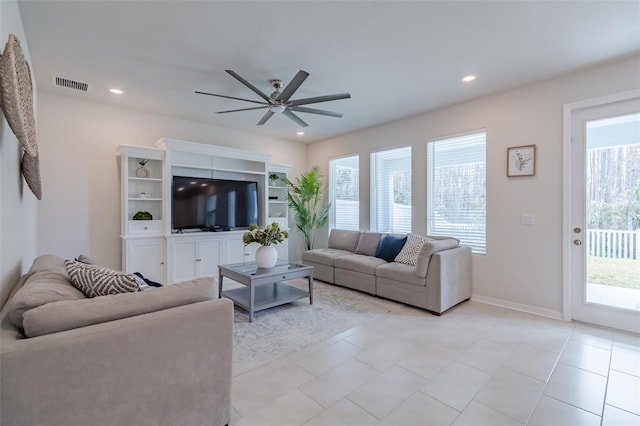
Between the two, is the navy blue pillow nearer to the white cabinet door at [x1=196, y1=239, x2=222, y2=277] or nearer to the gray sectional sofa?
the gray sectional sofa

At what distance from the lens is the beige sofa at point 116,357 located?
1.14m

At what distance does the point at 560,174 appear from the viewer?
11.0ft

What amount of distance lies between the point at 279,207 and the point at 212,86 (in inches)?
118

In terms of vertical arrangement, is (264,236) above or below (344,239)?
above

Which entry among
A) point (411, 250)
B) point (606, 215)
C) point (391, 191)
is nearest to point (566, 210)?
point (606, 215)

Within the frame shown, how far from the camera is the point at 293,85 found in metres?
2.76

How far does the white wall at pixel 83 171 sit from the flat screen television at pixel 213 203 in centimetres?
80

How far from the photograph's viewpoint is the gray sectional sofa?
11.4 feet

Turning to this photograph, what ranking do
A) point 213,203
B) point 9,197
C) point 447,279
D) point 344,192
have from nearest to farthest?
point 9,197 → point 447,279 → point 213,203 → point 344,192

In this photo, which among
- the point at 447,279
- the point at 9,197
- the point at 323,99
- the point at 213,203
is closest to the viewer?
the point at 9,197

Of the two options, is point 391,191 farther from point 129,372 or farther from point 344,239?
point 129,372

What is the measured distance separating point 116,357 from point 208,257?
11.7ft

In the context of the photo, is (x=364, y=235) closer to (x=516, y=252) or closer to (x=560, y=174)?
(x=516, y=252)

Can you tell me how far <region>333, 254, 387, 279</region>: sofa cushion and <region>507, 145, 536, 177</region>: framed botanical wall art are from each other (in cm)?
205
